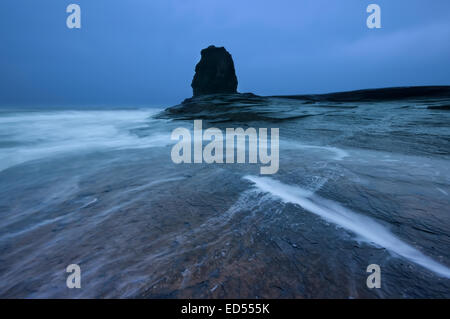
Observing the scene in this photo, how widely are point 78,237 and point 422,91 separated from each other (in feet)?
70.8

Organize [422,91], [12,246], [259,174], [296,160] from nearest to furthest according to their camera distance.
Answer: [12,246] < [259,174] < [296,160] < [422,91]

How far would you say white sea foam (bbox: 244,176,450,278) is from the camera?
1.02m

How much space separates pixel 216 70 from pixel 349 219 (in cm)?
2964

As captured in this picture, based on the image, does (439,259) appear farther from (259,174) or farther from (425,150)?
(425,150)

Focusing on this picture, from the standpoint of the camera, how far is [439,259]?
101cm

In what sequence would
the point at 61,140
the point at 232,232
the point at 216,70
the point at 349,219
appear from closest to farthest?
the point at 232,232, the point at 349,219, the point at 61,140, the point at 216,70

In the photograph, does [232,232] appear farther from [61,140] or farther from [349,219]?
[61,140]

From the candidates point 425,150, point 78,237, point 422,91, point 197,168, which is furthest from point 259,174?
point 422,91

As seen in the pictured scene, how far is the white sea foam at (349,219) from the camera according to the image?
1.02 metres

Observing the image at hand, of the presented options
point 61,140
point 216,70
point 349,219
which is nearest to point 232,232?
point 349,219

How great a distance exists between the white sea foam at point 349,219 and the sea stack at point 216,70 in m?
27.8

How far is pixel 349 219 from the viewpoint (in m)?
1.39

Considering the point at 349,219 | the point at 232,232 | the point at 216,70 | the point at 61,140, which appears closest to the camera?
the point at 232,232

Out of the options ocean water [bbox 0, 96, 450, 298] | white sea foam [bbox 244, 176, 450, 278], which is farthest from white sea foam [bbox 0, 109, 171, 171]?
white sea foam [bbox 244, 176, 450, 278]
